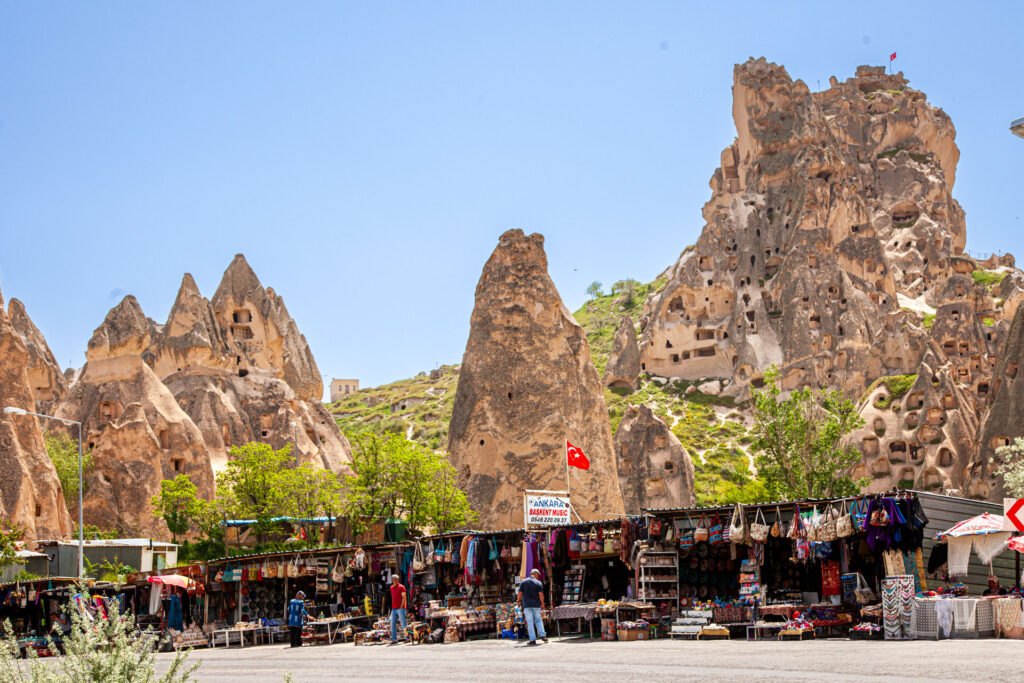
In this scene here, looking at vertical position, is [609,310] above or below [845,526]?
above

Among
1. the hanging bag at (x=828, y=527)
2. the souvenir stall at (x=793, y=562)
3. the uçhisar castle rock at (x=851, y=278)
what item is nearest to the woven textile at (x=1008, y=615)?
the souvenir stall at (x=793, y=562)

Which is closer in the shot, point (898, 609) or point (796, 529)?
point (898, 609)

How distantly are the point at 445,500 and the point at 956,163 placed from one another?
123 m

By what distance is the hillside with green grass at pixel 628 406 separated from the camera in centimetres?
7781

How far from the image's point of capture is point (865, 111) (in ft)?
445

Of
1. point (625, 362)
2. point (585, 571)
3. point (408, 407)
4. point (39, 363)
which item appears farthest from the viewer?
point (408, 407)

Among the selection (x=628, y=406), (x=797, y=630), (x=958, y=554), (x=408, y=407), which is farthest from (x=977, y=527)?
(x=408, y=407)

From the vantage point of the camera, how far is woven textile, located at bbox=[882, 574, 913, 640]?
18.7m

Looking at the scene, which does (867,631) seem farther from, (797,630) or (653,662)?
(653,662)

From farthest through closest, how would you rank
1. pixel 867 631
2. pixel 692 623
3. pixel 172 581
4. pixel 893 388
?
pixel 893 388 < pixel 172 581 < pixel 692 623 < pixel 867 631

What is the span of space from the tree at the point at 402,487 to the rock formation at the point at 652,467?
2160 centimetres

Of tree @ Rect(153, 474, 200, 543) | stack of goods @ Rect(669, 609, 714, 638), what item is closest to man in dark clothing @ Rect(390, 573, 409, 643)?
stack of goods @ Rect(669, 609, 714, 638)

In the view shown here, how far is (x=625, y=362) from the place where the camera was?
104 metres

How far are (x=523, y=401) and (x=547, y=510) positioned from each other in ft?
33.8
